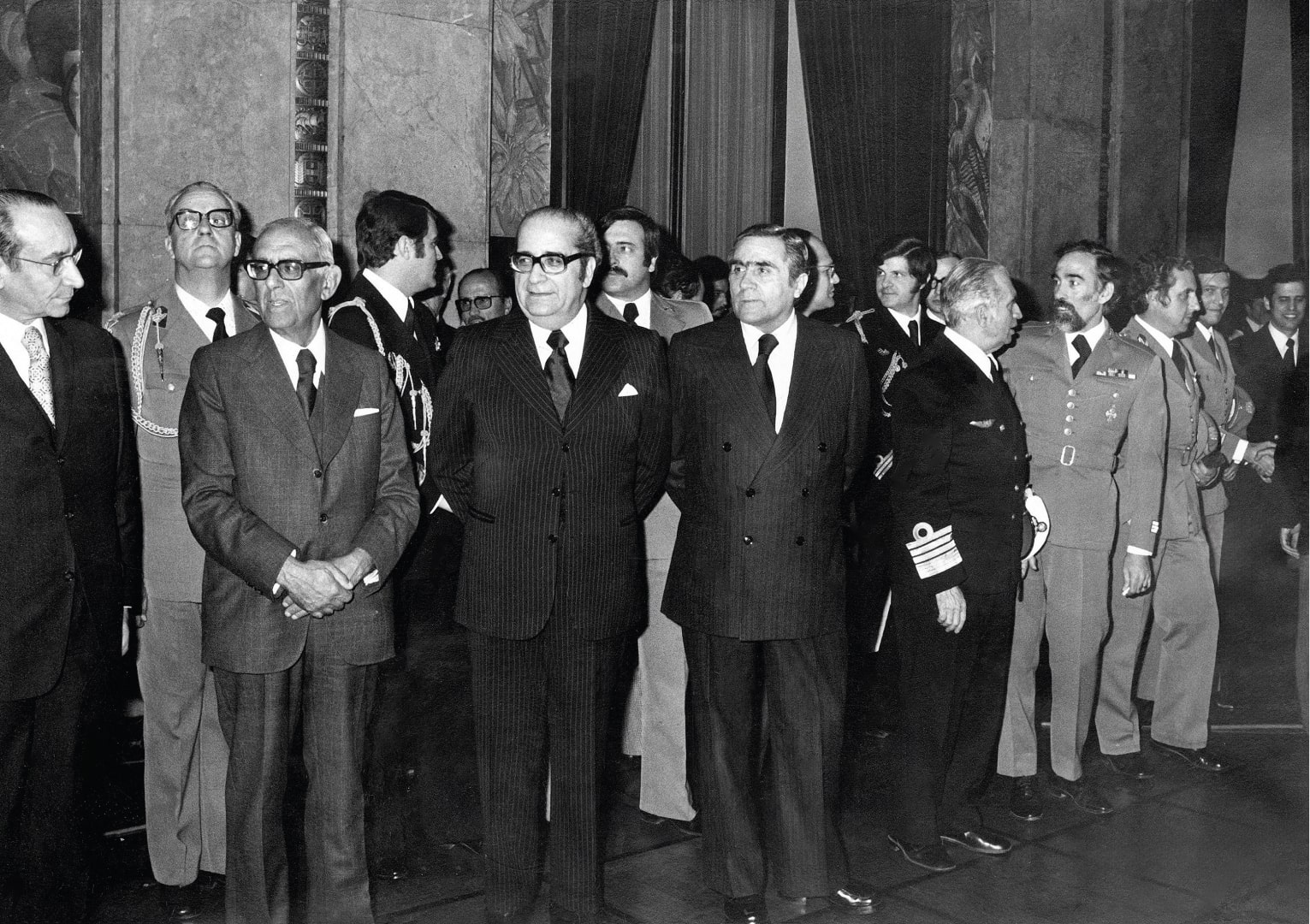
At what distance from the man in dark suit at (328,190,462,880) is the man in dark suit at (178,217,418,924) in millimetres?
426

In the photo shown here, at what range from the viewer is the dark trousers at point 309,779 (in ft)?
9.91

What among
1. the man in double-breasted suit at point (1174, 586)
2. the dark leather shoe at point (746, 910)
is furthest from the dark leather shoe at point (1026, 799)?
the dark leather shoe at point (746, 910)

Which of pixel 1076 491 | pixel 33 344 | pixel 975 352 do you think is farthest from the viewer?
pixel 1076 491

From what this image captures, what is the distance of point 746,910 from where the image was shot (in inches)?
134

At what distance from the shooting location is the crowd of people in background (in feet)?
10.0

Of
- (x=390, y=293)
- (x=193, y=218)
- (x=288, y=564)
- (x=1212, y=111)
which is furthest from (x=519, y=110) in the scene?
(x=1212, y=111)

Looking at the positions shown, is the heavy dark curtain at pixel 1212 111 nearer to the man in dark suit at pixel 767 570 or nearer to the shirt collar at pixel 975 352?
the shirt collar at pixel 975 352

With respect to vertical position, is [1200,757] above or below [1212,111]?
below

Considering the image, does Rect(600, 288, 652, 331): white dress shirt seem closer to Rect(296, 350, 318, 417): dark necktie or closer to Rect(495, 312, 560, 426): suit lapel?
Rect(495, 312, 560, 426): suit lapel

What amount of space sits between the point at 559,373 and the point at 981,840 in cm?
205

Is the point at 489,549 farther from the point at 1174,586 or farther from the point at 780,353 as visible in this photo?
the point at 1174,586

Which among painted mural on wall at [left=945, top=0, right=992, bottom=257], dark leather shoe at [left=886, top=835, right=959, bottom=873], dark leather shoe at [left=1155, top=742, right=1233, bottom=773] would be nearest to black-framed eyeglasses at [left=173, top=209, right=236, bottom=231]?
dark leather shoe at [left=886, top=835, right=959, bottom=873]

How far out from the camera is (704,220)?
25.2ft

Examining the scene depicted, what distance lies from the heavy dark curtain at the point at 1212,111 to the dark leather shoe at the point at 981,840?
6.16 metres
